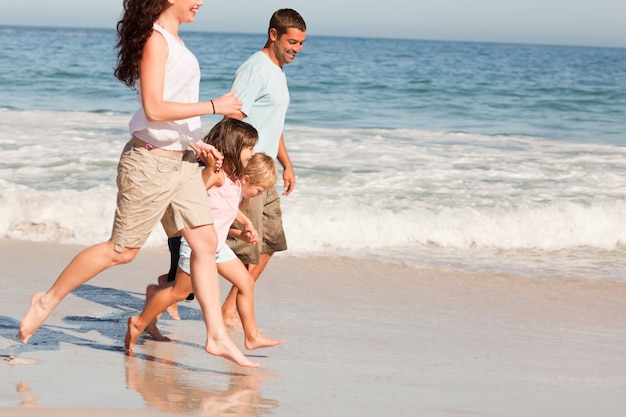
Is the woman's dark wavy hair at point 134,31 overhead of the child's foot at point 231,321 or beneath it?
overhead

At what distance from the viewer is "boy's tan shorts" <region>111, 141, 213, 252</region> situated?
3.48m

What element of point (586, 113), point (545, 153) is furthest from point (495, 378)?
point (586, 113)

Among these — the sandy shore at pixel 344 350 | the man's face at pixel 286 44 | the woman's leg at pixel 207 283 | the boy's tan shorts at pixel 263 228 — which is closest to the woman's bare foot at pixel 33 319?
the sandy shore at pixel 344 350

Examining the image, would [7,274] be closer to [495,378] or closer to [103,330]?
[103,330]

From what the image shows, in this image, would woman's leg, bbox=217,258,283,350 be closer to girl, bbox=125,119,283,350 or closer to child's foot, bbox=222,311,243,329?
girl, bbox=125,119,283,350

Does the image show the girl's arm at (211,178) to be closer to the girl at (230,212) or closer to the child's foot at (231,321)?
the girl at (230,212)

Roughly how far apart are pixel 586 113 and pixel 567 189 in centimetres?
1028

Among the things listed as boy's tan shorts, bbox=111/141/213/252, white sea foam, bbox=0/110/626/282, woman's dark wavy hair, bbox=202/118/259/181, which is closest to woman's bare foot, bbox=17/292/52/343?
boy's tan shorts, bbox=111/141/213/252

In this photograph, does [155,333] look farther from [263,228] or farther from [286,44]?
[286,44]

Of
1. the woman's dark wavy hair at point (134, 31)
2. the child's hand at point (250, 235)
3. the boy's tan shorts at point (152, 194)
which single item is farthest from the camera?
the child's hand at point (250, 235)

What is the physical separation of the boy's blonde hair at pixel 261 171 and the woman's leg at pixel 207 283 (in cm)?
51

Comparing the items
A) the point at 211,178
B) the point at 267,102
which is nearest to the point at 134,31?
the point at 211,178

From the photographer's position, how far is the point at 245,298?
13.3 feet

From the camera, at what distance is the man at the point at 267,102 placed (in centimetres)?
434
